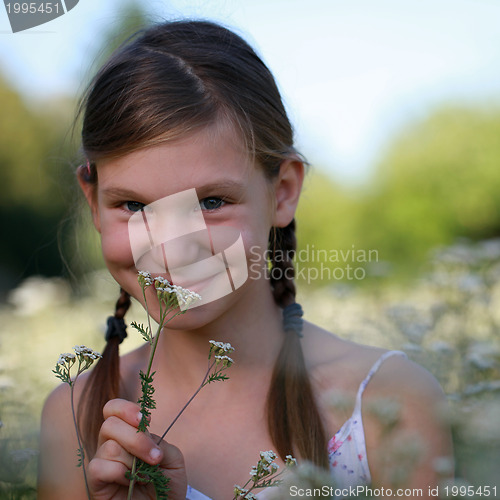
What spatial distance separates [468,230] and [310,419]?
937cm

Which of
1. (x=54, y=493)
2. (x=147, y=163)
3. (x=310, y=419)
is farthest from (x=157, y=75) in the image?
(x=54, y=493)

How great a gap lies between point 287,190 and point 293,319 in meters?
0.37

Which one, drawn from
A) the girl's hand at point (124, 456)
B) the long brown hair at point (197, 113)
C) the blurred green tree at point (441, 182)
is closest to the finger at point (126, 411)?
the girl's hand at point (124, 456)

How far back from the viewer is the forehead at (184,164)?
4.38 feet

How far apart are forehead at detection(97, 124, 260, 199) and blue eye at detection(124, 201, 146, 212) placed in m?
0.05

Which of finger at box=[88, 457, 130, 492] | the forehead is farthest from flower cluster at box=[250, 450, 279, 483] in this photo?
the forehead

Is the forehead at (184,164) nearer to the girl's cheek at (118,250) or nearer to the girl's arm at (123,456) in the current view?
the girl's cheek at (118,250)

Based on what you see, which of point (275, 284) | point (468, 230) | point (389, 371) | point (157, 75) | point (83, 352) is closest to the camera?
point (83, 352)

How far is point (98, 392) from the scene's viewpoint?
5.73 ft

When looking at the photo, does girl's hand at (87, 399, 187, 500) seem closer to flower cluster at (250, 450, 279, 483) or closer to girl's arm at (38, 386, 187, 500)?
girl's arm at (38, 386, 187, 500)

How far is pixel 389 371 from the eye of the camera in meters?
1.65

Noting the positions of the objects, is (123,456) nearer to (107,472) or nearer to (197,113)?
(107,472)

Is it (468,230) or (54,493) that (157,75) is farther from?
(468,230)

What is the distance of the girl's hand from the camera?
104cm
